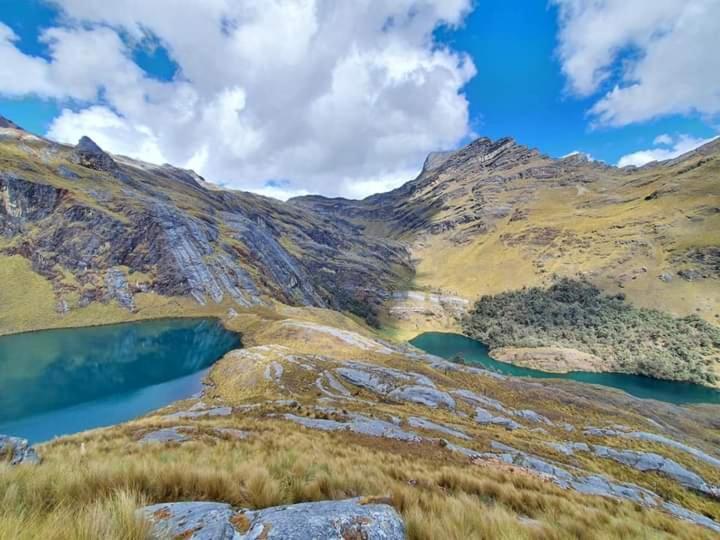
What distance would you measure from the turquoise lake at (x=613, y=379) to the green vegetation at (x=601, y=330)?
342 centimetres

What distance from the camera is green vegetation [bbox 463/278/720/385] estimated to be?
8550cm

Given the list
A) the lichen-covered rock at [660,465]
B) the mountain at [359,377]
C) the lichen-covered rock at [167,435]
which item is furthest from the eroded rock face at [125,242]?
the lichen-covered rock at [660,465]

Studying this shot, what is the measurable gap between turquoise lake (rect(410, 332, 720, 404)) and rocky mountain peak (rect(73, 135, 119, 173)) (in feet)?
446

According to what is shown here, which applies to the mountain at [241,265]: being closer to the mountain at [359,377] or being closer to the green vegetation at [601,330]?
the green vegetation at [601,330]

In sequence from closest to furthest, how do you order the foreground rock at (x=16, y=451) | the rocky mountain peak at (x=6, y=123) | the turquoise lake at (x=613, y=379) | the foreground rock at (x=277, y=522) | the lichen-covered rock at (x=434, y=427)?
the foreground rock at (x=277, y=522) < the foreground rock at (x=16, y=451) < the lichen-covered rock at (x=434, y=427) < the turquoise lake at (x=613, y=379) < the rocky mountain peak at (x=6, y=123)

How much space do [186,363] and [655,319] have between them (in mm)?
131758

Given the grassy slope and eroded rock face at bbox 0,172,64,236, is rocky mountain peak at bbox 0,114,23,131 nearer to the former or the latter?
eroded rock face at bbox 0,172,64,236

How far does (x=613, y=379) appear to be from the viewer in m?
83.8

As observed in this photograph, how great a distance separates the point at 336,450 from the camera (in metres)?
11.2

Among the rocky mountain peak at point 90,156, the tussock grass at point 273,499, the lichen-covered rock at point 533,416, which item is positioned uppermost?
the rocky mountain peak at point 90,156

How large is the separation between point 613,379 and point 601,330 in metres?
27.8

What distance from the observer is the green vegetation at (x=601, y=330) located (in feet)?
281

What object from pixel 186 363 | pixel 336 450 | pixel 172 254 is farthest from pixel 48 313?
pixel 336 450

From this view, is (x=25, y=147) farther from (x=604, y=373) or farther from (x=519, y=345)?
(x=604, y=373)
